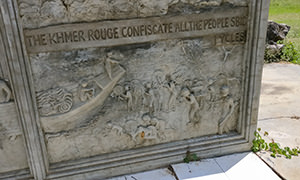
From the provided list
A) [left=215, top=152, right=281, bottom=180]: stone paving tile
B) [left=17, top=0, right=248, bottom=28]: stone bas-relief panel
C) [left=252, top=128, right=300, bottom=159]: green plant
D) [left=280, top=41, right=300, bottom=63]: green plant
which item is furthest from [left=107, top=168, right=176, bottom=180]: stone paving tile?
[left=280, top=41, right=300, bottom=63]: green plant

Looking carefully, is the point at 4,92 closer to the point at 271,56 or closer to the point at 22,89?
the point at 22,89

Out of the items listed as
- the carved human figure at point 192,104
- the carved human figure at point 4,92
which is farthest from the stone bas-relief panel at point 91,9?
the carved human figure at point 192,104

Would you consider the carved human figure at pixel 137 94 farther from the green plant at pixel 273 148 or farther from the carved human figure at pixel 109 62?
the green plant at pixel 273 148

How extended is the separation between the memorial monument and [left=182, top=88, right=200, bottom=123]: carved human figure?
0.01 meters

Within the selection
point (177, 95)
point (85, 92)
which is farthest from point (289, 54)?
point (85, 92)

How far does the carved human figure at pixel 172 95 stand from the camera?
9.80 feet

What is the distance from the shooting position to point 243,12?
2.89 metres

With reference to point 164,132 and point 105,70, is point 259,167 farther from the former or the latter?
point 105,70

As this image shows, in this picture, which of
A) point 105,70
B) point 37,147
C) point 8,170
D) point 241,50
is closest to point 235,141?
point 241,50

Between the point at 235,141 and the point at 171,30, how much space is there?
5.43 feet

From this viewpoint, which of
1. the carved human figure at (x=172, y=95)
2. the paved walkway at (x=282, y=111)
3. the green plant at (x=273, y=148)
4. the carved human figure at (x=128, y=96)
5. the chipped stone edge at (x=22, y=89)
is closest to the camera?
the chipped stone edge at (x=22, y=89)

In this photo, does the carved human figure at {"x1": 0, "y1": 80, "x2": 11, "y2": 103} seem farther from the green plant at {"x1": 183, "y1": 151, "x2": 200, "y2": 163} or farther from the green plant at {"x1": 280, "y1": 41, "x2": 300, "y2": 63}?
the green plant at {"x1": 280, "y1": 41, "x2": 300, "y2": 63}

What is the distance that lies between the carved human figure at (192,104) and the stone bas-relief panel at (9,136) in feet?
5.98

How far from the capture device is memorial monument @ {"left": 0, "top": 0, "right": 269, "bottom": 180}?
2539mm
